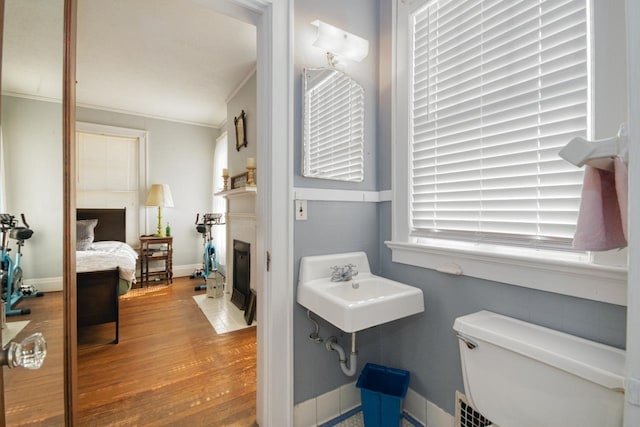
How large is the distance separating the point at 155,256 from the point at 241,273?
1.92m

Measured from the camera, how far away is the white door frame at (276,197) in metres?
1.38

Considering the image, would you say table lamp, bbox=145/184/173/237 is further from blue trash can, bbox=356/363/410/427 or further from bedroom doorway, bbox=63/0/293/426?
blue trash can, bbox=356/363/410/427

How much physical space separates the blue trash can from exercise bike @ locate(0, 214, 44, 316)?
1.36m

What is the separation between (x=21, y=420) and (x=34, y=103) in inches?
36.8

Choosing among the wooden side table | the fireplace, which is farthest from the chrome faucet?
the wooden side table

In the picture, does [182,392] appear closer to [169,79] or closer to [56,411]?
[56,411]

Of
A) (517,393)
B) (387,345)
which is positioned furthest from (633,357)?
(387,345)

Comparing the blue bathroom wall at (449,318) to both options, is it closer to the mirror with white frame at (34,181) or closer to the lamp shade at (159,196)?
the mirror with white frame at (34,181)

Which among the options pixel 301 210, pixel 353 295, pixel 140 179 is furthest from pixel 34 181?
pixel 140 179

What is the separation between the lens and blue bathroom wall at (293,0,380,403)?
1.47 metres

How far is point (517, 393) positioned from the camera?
35.4 inches

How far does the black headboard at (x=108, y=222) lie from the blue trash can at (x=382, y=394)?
4.38 metres

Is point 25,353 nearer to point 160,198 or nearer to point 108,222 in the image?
point 160,198

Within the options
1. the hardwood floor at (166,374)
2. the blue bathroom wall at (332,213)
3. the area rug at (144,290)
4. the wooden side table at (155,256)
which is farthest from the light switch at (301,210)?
the wooden side table at (155,256)
